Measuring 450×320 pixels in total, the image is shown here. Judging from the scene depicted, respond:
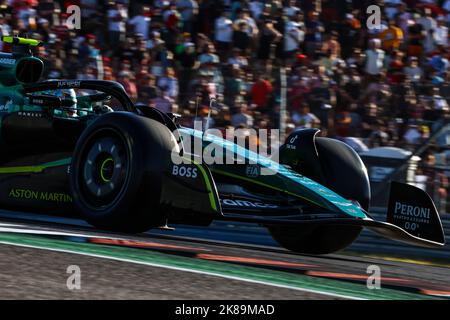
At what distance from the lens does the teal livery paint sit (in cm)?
742

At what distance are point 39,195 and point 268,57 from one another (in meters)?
7.06

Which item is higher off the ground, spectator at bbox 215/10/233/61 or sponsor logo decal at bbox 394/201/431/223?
spectator at bbox 215/10/233/61

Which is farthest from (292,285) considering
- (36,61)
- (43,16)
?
(43,16)

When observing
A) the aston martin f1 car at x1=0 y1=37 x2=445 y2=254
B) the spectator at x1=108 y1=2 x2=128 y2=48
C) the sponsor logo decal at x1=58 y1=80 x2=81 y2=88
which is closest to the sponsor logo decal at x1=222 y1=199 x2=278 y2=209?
the aston martin f1 car at x1=0 y1=37 x2=445 y2=254

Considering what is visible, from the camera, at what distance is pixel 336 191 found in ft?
26.6

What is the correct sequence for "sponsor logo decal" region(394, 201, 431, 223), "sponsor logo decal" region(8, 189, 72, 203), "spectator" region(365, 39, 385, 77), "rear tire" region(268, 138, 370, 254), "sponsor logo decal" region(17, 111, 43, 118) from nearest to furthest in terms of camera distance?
"sponsor logo decal" region(394, 201, 431, 223), "sponsor logo decal" region(8, 189, 72, 203), "rear tire" region(268, 138, 370, 254), "sponsor logo decal" region(17, 111, 43, 118), "spectator" region(365, 39, 385, 77)

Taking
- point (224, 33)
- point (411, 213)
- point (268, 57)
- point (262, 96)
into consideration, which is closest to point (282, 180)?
point (411, 213)

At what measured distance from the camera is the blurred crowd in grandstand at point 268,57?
12.2 meters

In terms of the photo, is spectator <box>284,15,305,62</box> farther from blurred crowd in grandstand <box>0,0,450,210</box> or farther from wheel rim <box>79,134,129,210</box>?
wheel rim <box>79,134,129,210</box>

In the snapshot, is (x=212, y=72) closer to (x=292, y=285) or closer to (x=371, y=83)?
(x=371, y=83)

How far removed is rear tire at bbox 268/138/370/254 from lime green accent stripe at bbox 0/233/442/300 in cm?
192

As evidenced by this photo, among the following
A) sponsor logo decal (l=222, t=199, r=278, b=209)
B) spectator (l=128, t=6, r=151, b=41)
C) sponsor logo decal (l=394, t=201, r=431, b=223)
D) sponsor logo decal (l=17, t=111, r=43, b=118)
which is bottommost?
sponsor logo decal (l=394, t=201, r=431, b=223)

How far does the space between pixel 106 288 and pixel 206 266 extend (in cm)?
123
